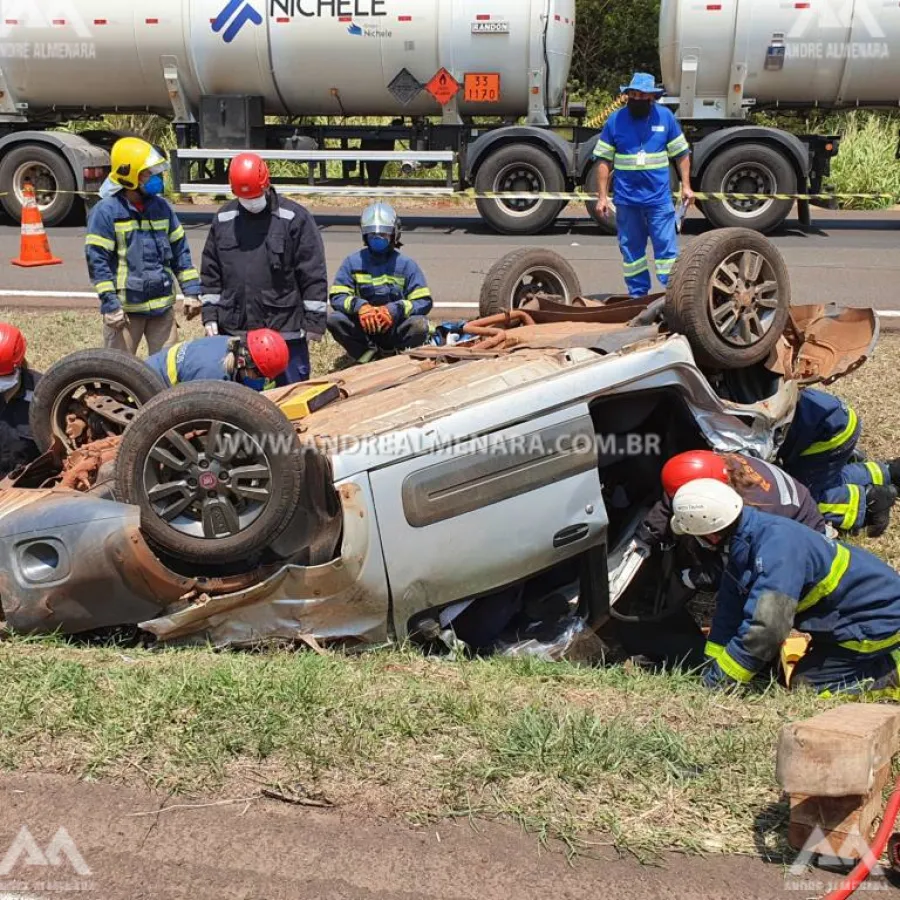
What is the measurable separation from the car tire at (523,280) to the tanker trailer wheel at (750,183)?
7069mm

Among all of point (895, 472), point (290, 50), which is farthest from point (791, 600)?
point (290, 50)

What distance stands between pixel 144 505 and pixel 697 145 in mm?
10853

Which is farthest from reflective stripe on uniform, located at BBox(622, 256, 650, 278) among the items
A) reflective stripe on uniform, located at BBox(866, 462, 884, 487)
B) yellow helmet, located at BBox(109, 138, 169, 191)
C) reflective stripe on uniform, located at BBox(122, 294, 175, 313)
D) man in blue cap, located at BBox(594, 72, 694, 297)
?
yellow helmet, located at BBox(109, 138, 169, 191)

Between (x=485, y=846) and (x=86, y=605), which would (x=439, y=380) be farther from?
(x=485, y=846)

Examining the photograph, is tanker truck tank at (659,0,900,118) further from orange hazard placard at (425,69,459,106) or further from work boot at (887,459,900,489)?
work boot at (887,459,900,489)

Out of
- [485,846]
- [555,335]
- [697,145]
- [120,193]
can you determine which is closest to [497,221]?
[697,145]

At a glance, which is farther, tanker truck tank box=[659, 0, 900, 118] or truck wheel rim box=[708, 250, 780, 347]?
tanker truck tank box=[659, 0, 900, 118]

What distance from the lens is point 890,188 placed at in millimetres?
16516

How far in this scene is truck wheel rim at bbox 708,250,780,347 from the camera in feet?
16.3

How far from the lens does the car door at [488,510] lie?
4.11m

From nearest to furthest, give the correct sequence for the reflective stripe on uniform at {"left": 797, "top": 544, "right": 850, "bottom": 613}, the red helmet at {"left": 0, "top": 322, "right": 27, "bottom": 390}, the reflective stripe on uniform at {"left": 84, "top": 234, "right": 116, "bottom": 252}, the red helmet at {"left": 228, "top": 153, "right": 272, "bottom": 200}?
1. the reflective stripe on uniform at {"left": 797, "top": 544, "right": 850, "bottom": 613}
2. the red helmet at {"left": 0, "top": 322, "right": 27, "bottom": 390}
3. the red helmet at {"left": 228, "top": 153, "right": 272, "bottom": 200}
4. the reflective stripe on uniform at {"left": 84, "top": 234, "right": 116, "bottom": 252}

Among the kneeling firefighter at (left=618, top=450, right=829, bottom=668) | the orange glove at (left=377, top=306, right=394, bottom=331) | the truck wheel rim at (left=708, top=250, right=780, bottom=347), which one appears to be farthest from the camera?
the orange glove at (left=377, top=306, right=394, bottom=331)

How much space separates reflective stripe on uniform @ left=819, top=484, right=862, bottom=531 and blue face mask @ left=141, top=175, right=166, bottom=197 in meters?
4.21

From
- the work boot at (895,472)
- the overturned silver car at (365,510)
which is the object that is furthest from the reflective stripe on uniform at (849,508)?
the overturned silver car at (365,510)
